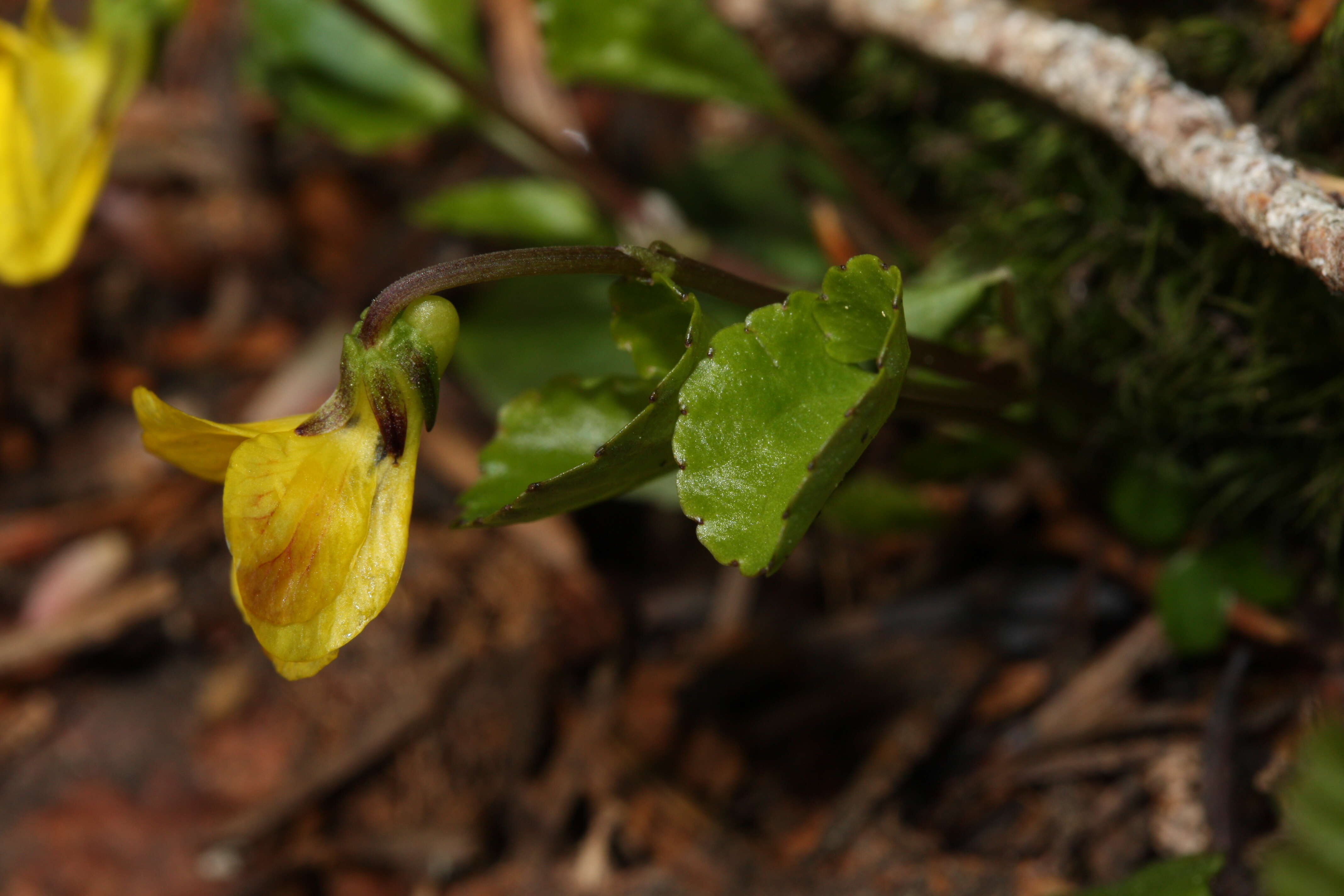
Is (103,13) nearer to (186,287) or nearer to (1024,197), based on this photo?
(186,287)

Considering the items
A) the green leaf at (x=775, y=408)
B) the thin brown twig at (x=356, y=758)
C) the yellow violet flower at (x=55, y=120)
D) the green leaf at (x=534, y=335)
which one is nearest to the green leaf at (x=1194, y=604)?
the green leaf at (x=775, y=408)

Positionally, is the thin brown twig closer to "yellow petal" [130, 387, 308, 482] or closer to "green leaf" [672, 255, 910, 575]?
"yellow petal" [130, 387, 308, 482]

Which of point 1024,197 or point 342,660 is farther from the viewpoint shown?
point 342,660

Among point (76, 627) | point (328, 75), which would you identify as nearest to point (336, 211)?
point (328, 75)

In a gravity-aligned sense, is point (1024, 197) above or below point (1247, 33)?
below

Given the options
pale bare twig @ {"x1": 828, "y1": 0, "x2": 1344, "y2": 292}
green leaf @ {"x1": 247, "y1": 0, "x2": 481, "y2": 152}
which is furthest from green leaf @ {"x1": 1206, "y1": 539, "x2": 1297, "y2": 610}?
green leaf @ {"x1": 247, "y1": 0, "x2": 481, "y2": 152}

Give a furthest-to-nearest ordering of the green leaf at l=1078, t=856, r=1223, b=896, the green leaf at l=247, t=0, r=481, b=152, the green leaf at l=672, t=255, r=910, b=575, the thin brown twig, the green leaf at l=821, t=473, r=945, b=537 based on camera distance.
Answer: the green leaf at l=247, t=0, r=481, b=152 < the thin brown twig < the green leaf at l=821, t=473, r=945, b=537 < the green leaf at l=1078, t=856, r=1223, b=896 < the green leaf at l=672, t=255, r=910, b=575

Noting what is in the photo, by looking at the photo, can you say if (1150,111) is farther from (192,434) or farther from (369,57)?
(369,57)
